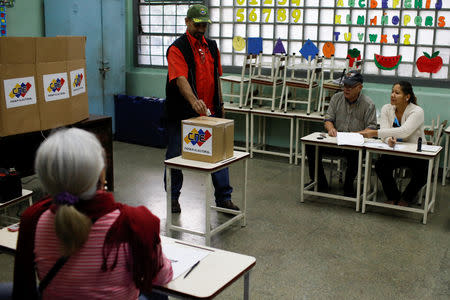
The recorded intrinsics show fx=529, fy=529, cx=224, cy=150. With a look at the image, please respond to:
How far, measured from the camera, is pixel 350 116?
15.5 ft

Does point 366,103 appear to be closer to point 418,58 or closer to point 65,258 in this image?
point 418,58

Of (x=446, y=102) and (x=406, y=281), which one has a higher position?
(x=446, y=102)

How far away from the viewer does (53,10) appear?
20.6ft

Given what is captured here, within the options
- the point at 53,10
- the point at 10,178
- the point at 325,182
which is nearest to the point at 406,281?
the point at 325,182

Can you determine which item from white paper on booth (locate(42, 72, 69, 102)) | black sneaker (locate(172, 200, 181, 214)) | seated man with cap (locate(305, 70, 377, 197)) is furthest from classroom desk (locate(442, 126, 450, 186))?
white paper on booth (locate(42, 72, 69, 102))

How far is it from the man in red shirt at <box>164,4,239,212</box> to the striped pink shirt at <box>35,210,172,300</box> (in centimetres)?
238

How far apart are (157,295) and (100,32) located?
542 cm

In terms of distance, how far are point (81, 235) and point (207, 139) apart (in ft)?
7.11

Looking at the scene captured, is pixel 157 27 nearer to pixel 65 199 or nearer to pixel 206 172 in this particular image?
pixel 206 172

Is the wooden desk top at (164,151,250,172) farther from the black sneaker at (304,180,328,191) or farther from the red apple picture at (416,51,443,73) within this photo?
the red apple picture at (416,51,443,73)

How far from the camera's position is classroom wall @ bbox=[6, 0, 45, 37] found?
234 inches

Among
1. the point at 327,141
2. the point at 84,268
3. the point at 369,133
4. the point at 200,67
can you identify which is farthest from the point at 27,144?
the point at 84,268

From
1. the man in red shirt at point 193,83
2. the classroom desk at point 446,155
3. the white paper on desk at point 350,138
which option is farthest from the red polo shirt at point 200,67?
the classroom desk at point 446,155

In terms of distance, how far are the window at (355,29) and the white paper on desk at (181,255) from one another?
177 inches
